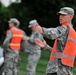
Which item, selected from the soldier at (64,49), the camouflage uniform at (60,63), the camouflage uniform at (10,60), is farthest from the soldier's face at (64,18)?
the camouflage uniform at (10,60)

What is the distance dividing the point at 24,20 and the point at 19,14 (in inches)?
23.4

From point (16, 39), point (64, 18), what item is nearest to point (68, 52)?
point (64, 18)

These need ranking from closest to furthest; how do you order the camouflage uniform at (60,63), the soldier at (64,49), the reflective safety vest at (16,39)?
1. the camouflage uniform at (60,63)
2. the soldier at (64,49)
3. the reflective safety vest at (16,39)

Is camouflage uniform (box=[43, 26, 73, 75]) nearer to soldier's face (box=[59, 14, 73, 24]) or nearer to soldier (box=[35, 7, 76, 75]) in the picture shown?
soldier (box=[35, 7, 76, 75])

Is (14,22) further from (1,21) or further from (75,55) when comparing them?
(1,21)

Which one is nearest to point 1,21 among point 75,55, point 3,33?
point 3,33

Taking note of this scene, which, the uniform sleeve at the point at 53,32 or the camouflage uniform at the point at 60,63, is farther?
the camouflage uniform at the point at 60,63

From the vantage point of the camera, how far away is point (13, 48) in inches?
615

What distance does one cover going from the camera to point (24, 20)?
118 feet

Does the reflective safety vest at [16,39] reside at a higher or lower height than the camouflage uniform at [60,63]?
lower

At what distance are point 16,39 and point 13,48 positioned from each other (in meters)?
0.28

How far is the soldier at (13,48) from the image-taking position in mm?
15374

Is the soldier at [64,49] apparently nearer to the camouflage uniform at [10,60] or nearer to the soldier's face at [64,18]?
the soldier's face at [64,18]

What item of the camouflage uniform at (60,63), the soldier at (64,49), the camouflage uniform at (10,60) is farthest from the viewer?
the camouflage uniform at (10,60)
